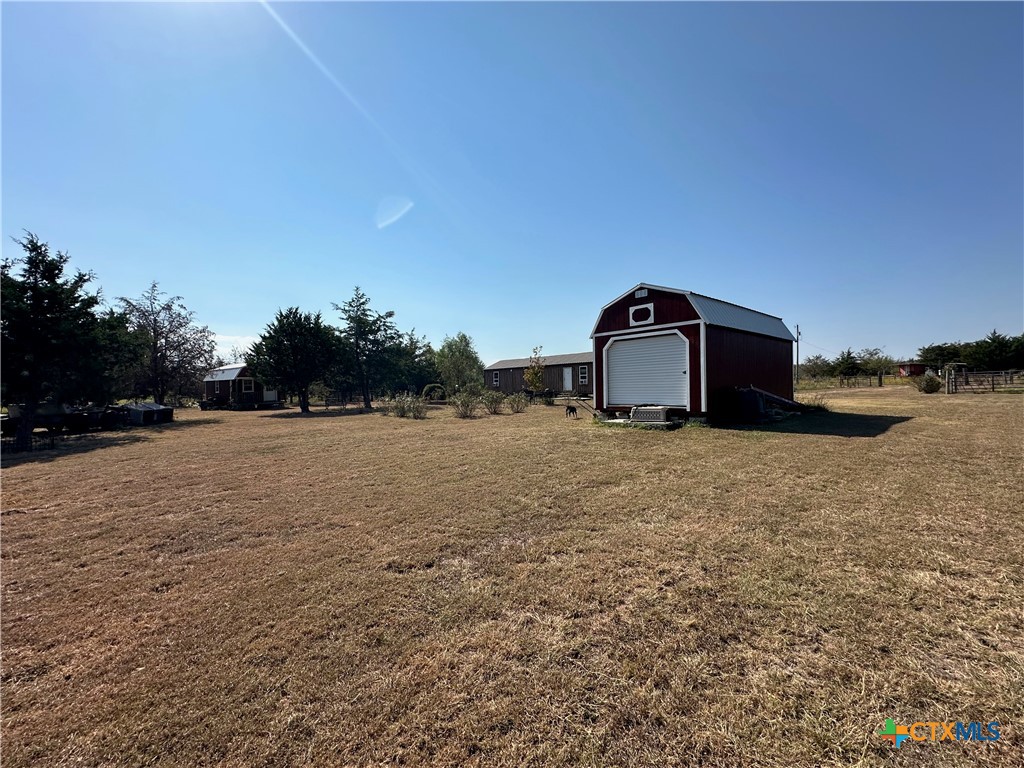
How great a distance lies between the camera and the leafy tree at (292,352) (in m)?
25.3

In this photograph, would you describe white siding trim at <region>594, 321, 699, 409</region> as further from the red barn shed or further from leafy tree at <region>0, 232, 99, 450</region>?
leafy tree at <region>0, 232, 99, 450</region>

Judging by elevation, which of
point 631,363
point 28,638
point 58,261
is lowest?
point 28,638

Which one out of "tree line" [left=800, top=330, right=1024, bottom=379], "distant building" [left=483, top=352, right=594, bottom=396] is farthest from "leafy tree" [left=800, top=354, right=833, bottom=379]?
"distant building" [left=483, top=352, right=594, bottom=396]

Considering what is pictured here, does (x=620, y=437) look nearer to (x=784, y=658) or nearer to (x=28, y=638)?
(x=784, y=658)

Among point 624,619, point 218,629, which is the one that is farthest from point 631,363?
point 218,629

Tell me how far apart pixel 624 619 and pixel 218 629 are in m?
2.70

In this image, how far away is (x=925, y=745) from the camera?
6.00ft

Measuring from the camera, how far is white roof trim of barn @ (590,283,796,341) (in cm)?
1259

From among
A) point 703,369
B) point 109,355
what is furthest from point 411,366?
point 703,369

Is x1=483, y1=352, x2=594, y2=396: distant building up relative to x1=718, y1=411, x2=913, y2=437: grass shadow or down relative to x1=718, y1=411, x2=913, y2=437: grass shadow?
up

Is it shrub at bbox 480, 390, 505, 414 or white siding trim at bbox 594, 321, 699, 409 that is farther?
shrub at bbox 480, 390, 505, 414

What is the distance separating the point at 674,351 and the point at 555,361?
2218 centimetres

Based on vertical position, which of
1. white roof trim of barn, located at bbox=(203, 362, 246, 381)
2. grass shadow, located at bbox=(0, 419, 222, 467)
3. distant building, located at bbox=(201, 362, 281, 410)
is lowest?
grass shadow, located at bbox=(0, 419, 222, 467)

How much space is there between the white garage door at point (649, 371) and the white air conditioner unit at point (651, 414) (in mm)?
609
